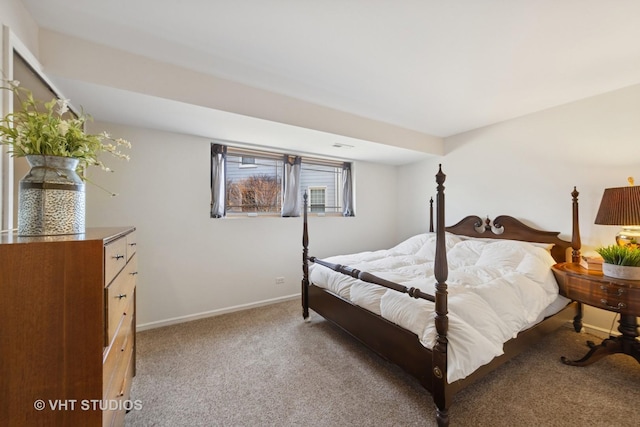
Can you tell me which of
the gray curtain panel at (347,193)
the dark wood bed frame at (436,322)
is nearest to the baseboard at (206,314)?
the dark wood bed frame at (436,322)

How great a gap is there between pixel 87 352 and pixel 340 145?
3067mm

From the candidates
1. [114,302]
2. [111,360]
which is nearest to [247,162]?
[114,302]

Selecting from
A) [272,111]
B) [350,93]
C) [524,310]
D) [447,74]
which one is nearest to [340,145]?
[350,93]

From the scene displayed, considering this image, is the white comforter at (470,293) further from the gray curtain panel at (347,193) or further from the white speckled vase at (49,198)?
the white speckled vase at (49,198)

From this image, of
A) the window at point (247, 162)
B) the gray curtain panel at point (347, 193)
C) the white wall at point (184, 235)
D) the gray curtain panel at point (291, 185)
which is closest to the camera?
the white wall at point (184, 235)

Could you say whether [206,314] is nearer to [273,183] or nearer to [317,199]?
[273,183]

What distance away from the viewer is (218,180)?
3.12 meters

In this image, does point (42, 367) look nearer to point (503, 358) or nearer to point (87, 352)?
point (87, 352)

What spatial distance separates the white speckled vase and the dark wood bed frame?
1817 millimetres

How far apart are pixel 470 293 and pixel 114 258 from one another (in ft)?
7.01

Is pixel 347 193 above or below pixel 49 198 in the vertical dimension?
above

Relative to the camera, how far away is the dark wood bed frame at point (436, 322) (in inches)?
56.9

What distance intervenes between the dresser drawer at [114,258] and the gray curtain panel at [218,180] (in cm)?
186

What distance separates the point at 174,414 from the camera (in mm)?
1568
